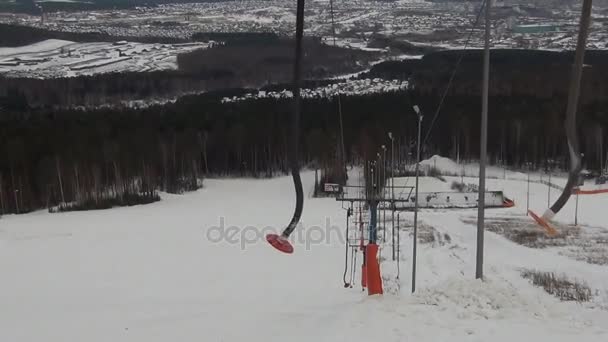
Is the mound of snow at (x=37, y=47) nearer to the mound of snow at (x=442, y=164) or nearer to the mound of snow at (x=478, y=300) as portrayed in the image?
the mound of snow at (x=442, y=164)

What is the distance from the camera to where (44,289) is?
22.2 meters

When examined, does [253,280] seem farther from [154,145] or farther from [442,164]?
[442,164]

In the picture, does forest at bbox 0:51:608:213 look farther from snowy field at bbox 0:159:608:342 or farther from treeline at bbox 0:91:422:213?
snowy field at bbox 0:159:608:342

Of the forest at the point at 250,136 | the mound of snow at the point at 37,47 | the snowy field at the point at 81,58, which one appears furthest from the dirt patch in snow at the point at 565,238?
the mound of snow at the point at 37,47

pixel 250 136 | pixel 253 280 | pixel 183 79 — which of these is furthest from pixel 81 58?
pixel 253 280

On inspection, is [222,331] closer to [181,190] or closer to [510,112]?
[181,190]

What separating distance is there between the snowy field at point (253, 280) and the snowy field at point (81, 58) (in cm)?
5903

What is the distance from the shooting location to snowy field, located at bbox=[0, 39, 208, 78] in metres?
108

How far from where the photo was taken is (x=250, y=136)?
62.5 metres

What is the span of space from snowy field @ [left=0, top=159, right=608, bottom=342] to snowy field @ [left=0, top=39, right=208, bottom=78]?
194ft

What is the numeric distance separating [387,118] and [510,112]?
11907mm

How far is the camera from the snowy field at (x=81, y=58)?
356 ft

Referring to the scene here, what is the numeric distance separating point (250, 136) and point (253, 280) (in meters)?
39.5

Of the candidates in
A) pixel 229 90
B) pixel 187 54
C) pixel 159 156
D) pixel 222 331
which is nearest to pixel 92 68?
pixel 187 54
